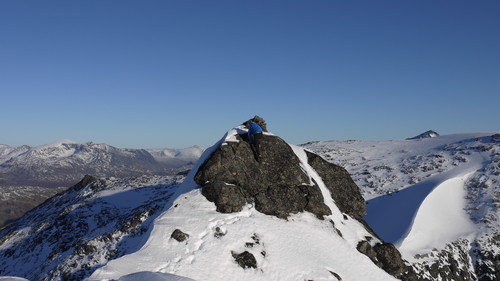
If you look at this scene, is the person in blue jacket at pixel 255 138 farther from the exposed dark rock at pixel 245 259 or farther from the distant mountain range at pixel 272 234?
the exposed dark rock at pixel 245 259

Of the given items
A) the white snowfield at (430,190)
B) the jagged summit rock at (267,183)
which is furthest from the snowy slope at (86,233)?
the white snowfield at (430,190)

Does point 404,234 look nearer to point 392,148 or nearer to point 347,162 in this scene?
point 347,162

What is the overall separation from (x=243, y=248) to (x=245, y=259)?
1.02m

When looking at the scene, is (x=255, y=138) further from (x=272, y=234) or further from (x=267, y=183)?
(x=272, y=234)

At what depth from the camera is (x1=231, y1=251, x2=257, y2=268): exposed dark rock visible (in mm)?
17913

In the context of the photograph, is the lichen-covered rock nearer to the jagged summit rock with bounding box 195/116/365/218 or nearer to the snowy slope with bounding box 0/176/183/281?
the jagged summit rock with bounding box 195/116/365/218

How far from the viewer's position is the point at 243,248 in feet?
62.9

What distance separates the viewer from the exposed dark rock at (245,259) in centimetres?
1791

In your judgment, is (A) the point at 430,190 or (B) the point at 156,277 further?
(A) the point at 430,190

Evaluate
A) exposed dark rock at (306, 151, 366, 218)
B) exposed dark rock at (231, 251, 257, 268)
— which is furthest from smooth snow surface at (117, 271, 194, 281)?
exposed dark rock at (306, 151, 366, 218)

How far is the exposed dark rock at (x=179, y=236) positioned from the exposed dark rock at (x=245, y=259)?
10.5 feet

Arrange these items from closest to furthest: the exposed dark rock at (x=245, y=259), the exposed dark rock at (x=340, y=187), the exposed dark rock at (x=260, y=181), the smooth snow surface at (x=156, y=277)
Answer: the smooth snow surface at (x=156, y=277) < the exposed dark rock at (x=245, y=259) < the exposed dark rock at (x=260, y=181) < the exposed dark rock at (x=340, y=187)

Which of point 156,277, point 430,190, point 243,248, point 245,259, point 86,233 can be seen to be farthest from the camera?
point 430,190

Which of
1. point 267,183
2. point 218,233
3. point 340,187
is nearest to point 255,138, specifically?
point 267,183
